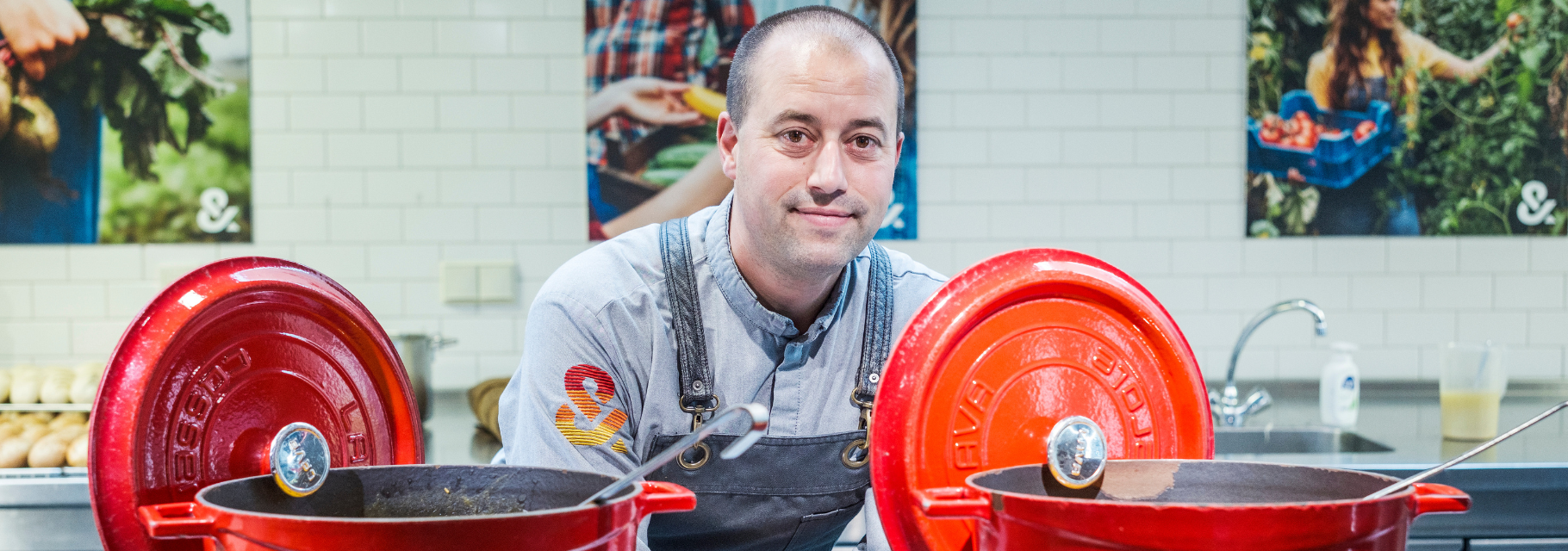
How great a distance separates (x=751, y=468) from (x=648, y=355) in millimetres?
185

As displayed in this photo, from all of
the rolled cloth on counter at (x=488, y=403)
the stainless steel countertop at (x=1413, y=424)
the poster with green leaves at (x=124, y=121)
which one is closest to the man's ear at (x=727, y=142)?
the stainless steel countertop at (x=1413, y=424)

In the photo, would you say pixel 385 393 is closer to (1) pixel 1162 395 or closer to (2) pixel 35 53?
(1) pixel 1162 395

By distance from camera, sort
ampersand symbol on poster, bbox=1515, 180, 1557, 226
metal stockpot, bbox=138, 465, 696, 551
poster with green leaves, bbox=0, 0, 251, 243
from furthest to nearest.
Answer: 1. ampersand symbol on poster, bbox=1515, 180, 1557, 226
2. poster with green leaves, bbox=0, 0, 251, 243
3. metal stockpot, bbox=138, 465, 696, 551

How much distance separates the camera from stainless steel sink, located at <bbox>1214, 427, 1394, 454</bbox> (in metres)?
2.36

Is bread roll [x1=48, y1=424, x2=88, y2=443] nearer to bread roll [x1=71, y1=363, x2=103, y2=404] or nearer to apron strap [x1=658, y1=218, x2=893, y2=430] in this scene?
bread roll [x1=71, y1=363, x2=103, y2=404]

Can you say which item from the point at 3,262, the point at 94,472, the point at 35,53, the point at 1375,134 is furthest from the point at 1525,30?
the point at 3,262

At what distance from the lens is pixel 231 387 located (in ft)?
2.24

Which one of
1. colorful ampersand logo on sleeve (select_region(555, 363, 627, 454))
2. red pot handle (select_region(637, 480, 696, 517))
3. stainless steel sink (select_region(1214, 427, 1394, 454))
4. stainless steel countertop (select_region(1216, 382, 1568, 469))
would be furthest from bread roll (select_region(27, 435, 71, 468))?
stainless steel sink (select_region(1214, 427, 1394, 454))

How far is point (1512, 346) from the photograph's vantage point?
2793mm

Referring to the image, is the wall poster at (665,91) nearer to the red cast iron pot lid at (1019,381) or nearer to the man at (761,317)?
the man at (761,317)

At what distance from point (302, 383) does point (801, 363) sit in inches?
23.3

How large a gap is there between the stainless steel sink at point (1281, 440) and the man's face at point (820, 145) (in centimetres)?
168

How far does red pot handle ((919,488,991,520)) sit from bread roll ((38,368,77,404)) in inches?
84.5

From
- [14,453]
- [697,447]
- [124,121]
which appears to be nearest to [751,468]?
[697,447]
